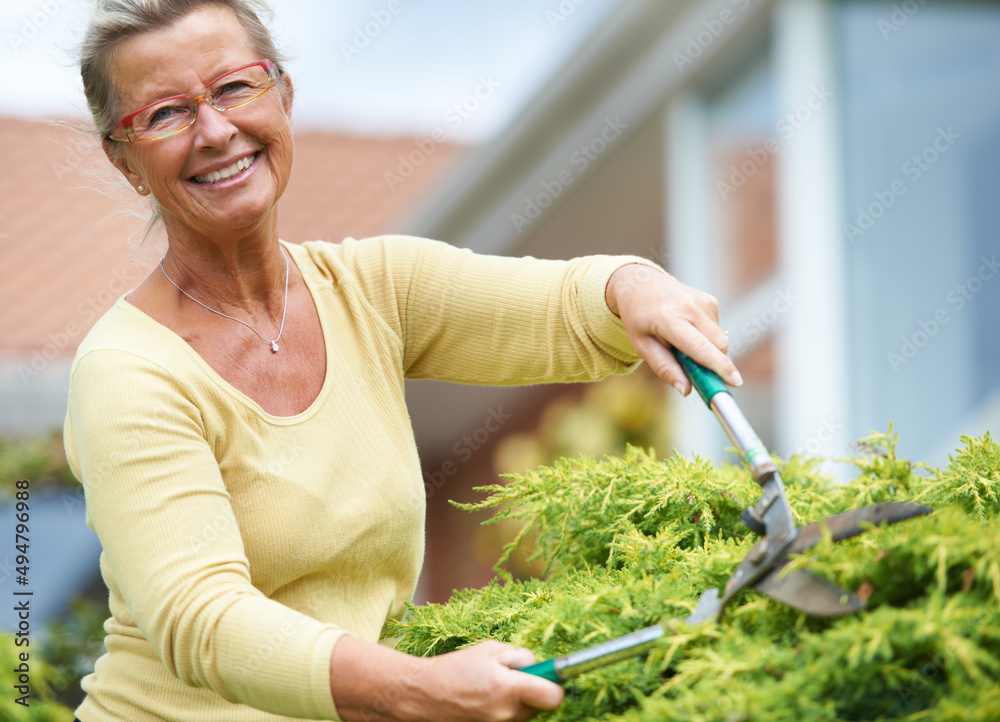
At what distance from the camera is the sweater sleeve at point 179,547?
4.25 ft

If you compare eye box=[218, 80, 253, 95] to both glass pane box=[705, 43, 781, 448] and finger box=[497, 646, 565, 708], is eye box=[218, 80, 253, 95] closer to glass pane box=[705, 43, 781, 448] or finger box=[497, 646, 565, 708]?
finger box=[497, 646, 565, 708]

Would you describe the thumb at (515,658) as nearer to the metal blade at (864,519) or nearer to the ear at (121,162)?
the metal blade at (864,519)

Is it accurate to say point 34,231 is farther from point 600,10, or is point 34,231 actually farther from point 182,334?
point 182,334

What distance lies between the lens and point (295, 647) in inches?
50.7

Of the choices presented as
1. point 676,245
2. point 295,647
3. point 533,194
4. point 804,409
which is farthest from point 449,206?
point 295,647

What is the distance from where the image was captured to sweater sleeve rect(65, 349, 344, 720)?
4.25 ft

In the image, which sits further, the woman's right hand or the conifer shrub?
the woman's right hand

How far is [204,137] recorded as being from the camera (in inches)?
64.1
